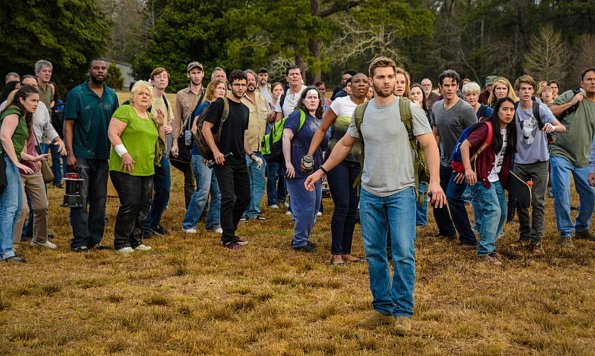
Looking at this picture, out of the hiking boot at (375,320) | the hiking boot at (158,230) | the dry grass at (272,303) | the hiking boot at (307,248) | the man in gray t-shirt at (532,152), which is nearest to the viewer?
the dry grass at (272,303)

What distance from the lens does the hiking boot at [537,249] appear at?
7699 mm

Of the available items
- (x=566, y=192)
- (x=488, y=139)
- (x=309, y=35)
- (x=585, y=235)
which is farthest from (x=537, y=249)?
(x=309, y=35)

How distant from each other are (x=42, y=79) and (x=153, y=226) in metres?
3.39

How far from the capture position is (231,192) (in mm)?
7848

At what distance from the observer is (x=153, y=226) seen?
8938 mm

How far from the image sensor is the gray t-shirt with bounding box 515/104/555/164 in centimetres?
789

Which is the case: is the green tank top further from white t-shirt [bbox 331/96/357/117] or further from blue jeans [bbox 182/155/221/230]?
white t-shirt [bbox 331/96/357/117]

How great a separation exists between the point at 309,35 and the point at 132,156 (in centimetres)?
2315

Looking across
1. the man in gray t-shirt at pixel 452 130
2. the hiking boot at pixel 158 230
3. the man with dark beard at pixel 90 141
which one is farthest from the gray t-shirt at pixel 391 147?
the hiking boot at pixel 158 230

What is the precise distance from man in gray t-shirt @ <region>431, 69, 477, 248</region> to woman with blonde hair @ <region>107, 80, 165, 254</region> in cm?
350

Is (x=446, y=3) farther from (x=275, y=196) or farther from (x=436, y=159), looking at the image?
(x=436, y=159)

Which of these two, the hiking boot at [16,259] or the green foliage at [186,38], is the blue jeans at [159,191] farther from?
the green foliage at [186,38]

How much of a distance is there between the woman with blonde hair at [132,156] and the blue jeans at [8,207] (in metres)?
1.02

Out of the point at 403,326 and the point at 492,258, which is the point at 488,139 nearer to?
the point at 492,258
